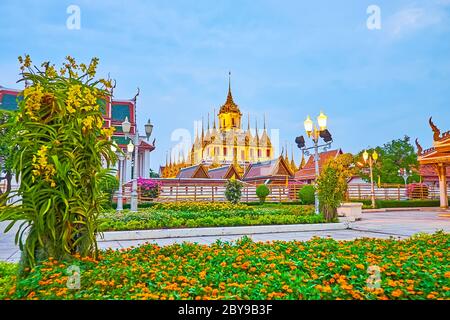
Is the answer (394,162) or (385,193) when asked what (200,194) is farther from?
(394,162)

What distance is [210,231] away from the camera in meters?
9.95

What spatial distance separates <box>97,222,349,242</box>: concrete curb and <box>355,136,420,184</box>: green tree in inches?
963

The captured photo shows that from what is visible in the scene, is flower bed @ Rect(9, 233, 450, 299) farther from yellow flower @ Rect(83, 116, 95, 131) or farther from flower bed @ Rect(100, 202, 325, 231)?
flower bed @ Rect(100, 202, 325, 231)

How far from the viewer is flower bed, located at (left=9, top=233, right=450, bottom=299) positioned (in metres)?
2.89

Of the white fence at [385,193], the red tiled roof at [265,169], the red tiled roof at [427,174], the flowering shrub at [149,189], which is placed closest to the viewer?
the flowering shrub at [149,189]

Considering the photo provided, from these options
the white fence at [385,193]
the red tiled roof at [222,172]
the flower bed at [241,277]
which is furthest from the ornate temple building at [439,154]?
the red tiled roof at [222,172]

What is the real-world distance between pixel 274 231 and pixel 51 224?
7745mm

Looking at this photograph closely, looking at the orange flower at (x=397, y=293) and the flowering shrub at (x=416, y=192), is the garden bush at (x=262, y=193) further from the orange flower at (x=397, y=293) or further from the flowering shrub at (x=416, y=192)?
the orange flower at (x=397, y=293)

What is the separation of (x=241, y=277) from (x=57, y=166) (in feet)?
7.52

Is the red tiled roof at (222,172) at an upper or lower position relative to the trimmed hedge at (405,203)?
upper

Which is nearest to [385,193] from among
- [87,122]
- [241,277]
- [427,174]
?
[427,174]

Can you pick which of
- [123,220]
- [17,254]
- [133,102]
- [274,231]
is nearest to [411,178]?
[133,102]

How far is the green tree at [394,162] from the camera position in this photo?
112ft

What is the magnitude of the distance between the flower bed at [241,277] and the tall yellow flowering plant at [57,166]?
0.31m
